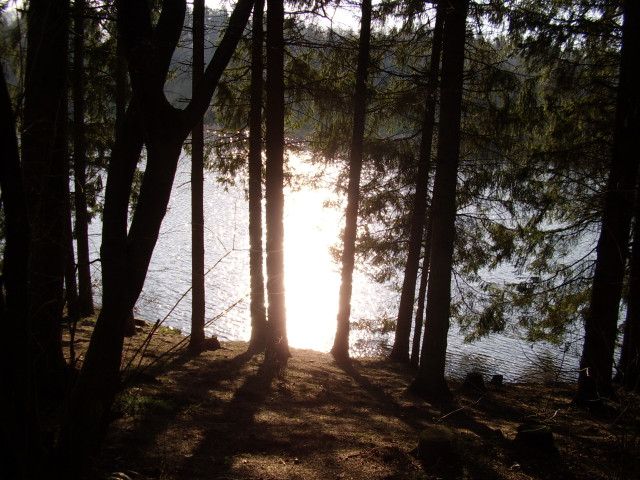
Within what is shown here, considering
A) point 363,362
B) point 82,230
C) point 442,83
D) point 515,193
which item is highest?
point 442,83

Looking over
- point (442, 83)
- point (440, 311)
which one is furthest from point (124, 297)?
point (442, 83)

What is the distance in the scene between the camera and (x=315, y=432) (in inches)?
221

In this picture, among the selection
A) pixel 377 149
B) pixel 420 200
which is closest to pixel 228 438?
pixel 377 149

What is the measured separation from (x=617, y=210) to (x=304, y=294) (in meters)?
19.1

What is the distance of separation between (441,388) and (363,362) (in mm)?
4385

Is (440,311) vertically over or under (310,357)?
over

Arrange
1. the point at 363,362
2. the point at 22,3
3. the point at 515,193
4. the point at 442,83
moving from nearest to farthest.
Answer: the point at 22,3, the point at 442,83, the point at 515,193, the point at 363,362

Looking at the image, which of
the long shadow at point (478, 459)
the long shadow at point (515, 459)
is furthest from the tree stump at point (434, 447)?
the long shadow at point (515, 459)

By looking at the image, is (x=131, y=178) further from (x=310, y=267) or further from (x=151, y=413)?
(x=310, y=267)

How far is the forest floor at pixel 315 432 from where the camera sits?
4109 mm

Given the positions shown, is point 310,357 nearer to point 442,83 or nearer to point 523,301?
point 523,301

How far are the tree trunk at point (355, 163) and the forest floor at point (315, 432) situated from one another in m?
2.58

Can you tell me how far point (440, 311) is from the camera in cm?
777

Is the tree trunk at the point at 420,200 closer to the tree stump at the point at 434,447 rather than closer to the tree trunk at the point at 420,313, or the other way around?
the tree trunk at the point at 420,313
